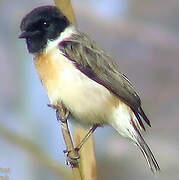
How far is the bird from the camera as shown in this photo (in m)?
3.39

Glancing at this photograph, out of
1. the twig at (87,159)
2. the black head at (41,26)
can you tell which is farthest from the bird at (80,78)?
the twig at (87,159)

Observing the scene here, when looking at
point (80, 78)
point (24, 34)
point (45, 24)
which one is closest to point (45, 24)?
point (45, 24)

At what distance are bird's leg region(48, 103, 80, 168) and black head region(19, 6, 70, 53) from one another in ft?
1.01

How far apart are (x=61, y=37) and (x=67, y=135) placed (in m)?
0.73

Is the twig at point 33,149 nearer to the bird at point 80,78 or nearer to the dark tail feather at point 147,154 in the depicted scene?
the bird at point 80,78

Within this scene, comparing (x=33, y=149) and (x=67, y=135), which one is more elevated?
(x=67, y=135)

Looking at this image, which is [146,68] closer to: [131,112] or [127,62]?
[127,62]

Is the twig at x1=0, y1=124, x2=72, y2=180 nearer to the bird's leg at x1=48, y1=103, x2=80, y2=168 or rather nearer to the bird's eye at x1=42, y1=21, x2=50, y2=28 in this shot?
the bird's leg at x1=48, y1=103, x2=80, y2=168

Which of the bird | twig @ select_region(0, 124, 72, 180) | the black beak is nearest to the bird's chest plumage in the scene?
the bird

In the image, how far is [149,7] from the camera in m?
5.36

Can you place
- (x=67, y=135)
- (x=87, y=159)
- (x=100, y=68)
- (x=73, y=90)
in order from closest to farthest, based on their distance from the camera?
(x=67, y=135), (x=87, y=159), (x=73, y=90), (x=100, y=68)

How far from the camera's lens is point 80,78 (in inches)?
135

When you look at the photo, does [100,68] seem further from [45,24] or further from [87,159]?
[87,159]

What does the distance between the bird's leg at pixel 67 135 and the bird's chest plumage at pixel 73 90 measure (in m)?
0.04
